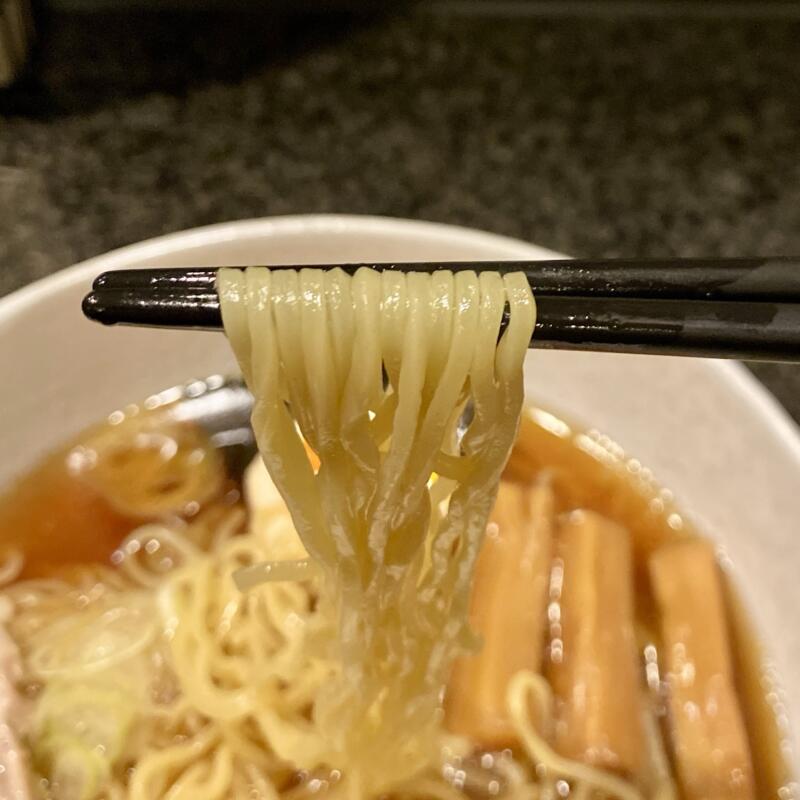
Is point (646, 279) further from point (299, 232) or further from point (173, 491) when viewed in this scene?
point (173, 491)

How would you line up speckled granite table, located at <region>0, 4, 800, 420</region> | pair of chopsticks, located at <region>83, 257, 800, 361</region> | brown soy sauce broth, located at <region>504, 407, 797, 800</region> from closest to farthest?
pair of chopsticks, located at <region>83, 257, 800, 361</region> < brown soy sauce broth, located at <region>504, 407, 797, 800</region> < speckled granite table, located at <region>0, 4, 800, 420</region>

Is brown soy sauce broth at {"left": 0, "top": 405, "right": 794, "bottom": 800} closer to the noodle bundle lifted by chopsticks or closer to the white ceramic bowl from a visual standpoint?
the white ceramic bowl

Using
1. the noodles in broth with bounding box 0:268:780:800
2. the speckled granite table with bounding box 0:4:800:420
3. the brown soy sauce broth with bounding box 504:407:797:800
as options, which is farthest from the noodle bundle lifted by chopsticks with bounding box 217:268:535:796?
the speckled granite table with bounding box 0:4:800:420

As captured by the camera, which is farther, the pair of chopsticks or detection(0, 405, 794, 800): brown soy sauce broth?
detection(0, 405, 794, 800): brown soy sauce broth

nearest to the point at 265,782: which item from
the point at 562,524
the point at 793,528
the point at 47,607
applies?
the point at 47,607

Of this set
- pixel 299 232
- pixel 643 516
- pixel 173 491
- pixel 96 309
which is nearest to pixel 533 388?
pixel 643 516

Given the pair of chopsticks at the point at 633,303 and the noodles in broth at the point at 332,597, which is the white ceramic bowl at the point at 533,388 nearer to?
the noodles in broth at the point at 332,597

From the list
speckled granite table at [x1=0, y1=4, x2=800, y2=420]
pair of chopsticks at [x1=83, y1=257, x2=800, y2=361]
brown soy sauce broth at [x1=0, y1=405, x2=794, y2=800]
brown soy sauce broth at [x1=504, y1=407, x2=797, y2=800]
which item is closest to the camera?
pair of chopsticks at [x1=83, y1=257, x2=800, y2=361]
